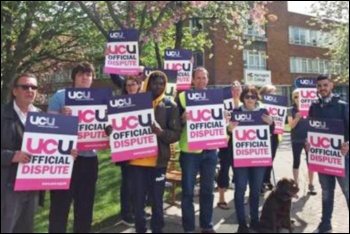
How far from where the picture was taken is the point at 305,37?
51469mm

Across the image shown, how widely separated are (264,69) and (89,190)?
4018 cm

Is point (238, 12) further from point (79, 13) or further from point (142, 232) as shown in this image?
point (142, 232)

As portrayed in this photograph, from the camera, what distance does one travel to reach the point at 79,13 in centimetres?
1149

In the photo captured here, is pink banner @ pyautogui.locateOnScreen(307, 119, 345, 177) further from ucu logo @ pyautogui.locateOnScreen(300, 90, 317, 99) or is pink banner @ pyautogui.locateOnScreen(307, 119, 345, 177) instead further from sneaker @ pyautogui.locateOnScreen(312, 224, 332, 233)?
ucu logo @ pyautogui.locateOnScreen(300, 90, 317, 99)

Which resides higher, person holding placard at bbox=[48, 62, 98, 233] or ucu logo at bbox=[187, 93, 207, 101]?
ucu logo at bbox=[187, 93, 207, 101]

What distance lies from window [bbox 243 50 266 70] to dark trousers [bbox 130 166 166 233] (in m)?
37.7

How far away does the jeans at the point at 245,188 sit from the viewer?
6402 mm

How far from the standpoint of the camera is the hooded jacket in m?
5.71

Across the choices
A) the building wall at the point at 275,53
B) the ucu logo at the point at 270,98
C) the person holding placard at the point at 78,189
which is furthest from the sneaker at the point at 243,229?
the building wall at the point at 275,53

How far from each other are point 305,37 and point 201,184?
159 feet

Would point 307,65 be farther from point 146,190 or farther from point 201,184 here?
point 146,190

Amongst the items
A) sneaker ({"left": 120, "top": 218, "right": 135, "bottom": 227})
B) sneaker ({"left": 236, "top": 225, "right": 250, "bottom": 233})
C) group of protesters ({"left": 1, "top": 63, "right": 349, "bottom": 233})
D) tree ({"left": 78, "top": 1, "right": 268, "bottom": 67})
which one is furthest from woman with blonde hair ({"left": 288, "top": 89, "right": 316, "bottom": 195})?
sneaker ({"left": 120, "top": 218, "right": 135, "bottom": 227})

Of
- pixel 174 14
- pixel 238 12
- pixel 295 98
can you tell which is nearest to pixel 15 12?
pixel 174 14

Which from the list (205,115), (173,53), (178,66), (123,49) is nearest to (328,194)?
(205,115)
